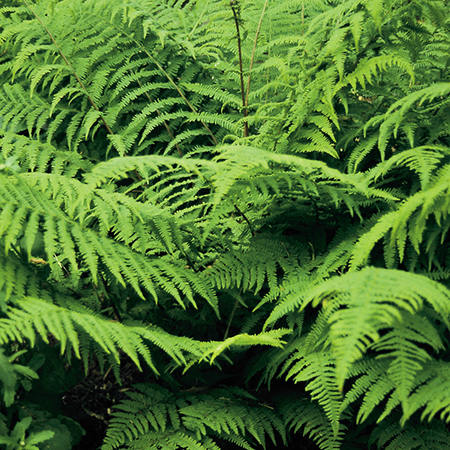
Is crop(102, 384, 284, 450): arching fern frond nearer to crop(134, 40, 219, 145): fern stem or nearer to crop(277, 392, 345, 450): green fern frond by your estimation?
crop(277, 392, 345, 450): green fern frond

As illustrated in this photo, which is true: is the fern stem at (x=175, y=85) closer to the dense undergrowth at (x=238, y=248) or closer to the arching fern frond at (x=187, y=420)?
the dense undergrowth at (x=238, y=248)

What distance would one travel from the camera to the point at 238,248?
155cm

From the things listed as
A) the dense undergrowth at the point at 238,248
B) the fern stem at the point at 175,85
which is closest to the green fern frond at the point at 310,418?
the dense undergrowth at the point at 238,248

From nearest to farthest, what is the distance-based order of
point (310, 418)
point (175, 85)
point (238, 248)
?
point (310, 418), point (238, 248), point (175, 85)

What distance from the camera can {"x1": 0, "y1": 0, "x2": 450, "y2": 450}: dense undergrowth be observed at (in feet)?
3.56

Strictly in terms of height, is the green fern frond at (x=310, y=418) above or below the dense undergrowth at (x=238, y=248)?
below

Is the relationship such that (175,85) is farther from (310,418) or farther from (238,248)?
(310,418)

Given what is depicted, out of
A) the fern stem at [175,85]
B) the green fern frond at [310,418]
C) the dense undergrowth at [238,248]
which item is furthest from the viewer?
the fern stem at [175,85]

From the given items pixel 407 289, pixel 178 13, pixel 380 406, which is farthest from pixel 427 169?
pixel 178 13

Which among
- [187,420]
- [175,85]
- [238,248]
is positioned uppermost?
[175,85]

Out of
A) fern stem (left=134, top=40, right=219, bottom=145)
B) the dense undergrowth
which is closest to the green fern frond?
the dense undergrowth

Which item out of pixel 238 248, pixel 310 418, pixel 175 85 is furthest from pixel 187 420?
pixel 175 85

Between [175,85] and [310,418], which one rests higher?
[175,85]

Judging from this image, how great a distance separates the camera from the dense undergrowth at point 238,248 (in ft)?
3.56
